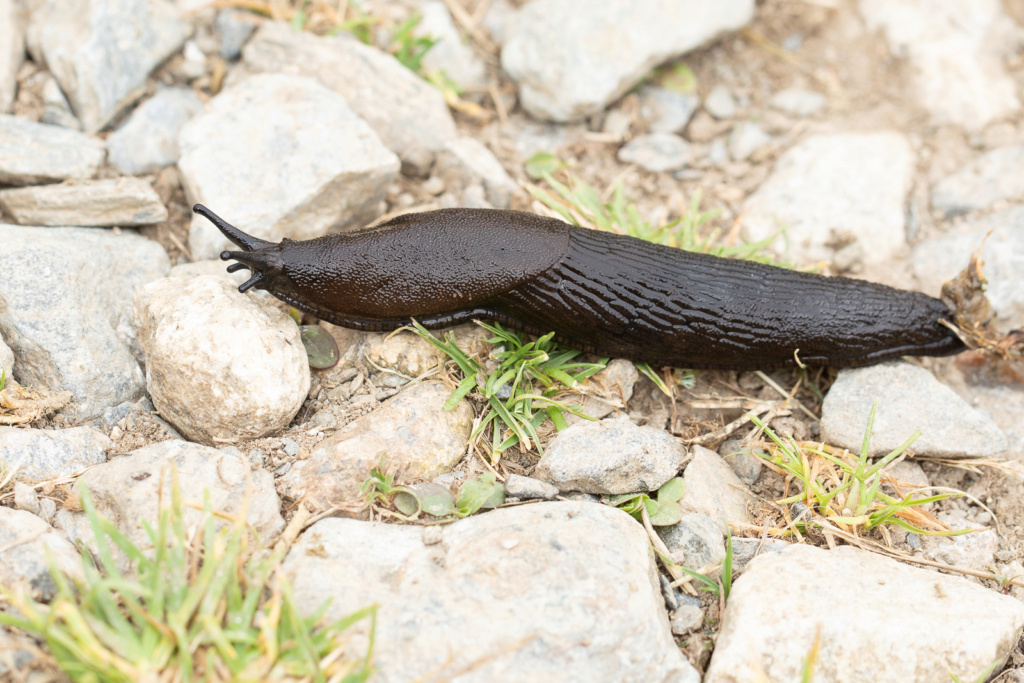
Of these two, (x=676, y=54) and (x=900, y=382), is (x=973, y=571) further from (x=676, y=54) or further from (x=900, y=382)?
(x=676, y=54)

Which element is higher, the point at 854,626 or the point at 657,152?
the point at 657,152

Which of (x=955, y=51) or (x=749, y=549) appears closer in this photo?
(x=749, y=549)

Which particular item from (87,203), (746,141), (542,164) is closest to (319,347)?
(87,203)

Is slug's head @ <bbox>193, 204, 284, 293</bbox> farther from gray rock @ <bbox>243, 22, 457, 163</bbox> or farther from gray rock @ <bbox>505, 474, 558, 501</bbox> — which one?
gray rock @ <bbox>505, 474, 558, 501</bbox>

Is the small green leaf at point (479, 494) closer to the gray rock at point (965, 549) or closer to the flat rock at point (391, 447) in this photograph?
the flat rock at point (391, 447)

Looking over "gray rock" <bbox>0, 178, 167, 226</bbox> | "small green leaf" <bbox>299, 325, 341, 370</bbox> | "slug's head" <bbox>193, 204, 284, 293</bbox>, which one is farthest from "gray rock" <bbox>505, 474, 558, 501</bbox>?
"gray rock" <bbox>0, 178, 167, 226</bbox>

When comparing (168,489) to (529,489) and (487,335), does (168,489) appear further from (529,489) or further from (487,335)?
(487,335)
